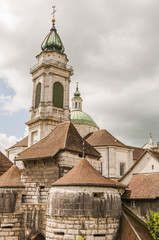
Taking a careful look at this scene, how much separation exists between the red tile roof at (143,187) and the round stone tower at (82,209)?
13.5ft

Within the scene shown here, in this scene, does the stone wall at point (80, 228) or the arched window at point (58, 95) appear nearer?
the stone wall at point (80, 228)

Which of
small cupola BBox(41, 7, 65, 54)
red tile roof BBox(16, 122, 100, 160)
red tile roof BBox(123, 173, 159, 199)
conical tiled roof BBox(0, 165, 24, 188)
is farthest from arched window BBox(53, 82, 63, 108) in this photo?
red tile roof BBox(123, 173, 159, 199)

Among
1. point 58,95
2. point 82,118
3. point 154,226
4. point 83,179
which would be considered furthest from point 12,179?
point 82,118

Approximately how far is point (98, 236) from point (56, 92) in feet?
83.2

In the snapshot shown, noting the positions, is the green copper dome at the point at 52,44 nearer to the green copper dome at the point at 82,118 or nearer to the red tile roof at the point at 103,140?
the green copper dome at the point at 82,118

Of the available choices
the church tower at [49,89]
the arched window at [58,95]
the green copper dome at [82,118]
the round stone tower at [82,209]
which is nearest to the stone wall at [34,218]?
the round stone tower at [82,209]

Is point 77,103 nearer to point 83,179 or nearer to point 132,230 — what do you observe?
point 83,179

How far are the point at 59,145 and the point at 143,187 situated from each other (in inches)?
307

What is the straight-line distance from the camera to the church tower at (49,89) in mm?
35938

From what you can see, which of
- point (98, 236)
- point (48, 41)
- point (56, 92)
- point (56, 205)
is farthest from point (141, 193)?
point (48, 41)

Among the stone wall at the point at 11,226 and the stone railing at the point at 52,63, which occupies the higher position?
the stone railing at the point at 52,63

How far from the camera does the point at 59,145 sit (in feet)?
67.6

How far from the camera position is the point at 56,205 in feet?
54.6

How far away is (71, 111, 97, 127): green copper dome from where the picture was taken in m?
45.9
